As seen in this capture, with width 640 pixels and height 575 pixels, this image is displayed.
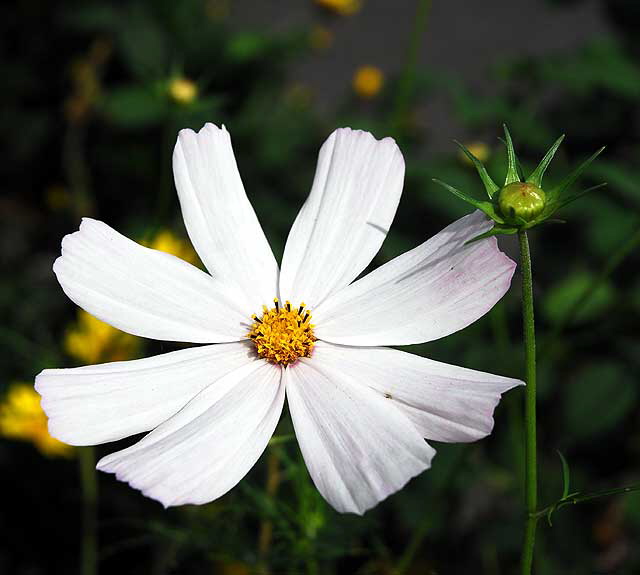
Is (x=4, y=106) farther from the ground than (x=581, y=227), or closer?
farther from the ground

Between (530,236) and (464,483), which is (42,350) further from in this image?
(530,236)

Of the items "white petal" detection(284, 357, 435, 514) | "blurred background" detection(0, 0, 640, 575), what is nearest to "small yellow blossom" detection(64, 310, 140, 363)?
"blurred background" detection(0, 0, 640, 575)

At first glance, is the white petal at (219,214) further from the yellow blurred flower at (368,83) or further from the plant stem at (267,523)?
the yellow blurred flower at (368,83)

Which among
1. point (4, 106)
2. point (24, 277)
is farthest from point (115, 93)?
point (4, 106)

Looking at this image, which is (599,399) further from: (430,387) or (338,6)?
(338,6)

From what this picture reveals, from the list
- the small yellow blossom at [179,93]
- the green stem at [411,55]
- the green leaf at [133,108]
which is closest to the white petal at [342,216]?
the small yellow blossom at [179,93]
